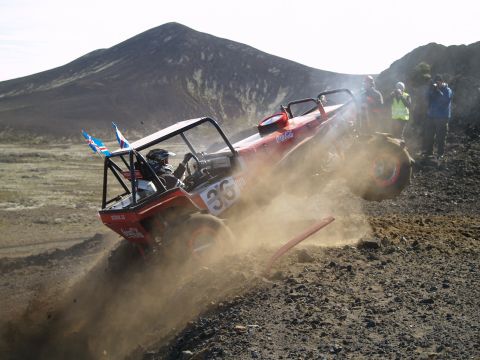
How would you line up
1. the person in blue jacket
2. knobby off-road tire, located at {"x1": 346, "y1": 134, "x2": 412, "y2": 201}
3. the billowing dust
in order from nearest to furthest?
1. the billowing dust
2. knobby off-road tire, located at {"x1": 346, "y1": 134, "x2": 412, "y2": 201}
3. the person in blue jacket

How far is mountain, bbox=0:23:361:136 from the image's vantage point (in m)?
50.0

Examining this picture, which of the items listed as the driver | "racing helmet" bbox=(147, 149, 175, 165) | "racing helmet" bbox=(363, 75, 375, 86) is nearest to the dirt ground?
the driver

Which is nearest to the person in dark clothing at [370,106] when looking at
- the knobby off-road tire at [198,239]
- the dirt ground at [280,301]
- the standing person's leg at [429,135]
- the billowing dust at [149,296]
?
the billowing dust at [149,296]

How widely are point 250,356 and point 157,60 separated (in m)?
66.3

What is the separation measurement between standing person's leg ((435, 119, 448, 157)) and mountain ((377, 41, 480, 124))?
11.8ft

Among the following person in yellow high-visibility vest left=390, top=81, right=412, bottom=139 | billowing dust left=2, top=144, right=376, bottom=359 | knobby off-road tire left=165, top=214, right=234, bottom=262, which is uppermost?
person in yellow high-visibility vest left=390, top=81, right=412, bottom=139

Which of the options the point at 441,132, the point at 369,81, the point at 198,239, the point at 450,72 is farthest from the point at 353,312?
the point at 450,72

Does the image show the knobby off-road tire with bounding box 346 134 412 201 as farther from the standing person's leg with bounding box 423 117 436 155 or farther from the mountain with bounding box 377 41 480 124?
the mountain with bounding box 377 41 480 124

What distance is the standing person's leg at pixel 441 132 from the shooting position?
12963mm

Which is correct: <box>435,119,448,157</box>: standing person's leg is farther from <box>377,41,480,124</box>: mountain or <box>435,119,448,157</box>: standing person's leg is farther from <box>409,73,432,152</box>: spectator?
<box>377,41,480,124</box>: mountain

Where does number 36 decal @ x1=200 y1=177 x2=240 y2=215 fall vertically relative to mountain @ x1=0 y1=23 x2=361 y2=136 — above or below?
below

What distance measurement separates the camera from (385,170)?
7.64 metres

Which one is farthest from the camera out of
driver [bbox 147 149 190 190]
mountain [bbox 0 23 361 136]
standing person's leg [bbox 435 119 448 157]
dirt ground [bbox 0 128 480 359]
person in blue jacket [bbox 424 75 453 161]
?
mountain [bbox 0 23 361 136]

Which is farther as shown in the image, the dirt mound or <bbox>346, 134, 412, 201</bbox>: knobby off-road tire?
<bbox>346, 134, 412, 201</bbox>: knobby off-road tire
